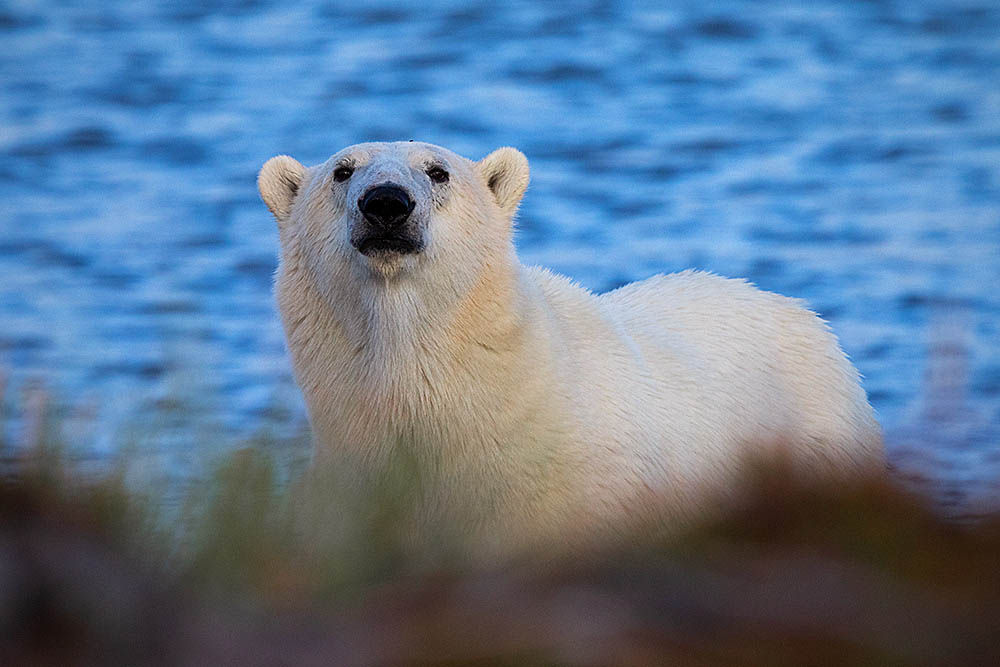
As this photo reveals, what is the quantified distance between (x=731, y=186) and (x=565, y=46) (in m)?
8.08

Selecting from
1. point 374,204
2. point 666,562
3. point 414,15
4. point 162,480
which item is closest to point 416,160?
point 374,204

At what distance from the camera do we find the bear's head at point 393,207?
5.85m

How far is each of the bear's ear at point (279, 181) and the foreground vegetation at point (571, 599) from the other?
12.1 ft

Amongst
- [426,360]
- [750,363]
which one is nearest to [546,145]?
[750,363]

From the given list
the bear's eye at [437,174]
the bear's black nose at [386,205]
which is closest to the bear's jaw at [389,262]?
the bear's black nose at [386,205]

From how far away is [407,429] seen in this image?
595 centimetres

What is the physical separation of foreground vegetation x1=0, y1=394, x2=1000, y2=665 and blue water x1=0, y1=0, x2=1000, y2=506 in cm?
284

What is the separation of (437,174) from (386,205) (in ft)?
1.65

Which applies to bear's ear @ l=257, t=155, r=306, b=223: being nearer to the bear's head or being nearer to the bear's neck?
the bear's head

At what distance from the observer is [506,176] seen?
21.6 ft

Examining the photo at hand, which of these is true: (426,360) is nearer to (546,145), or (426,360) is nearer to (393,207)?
(393,207)

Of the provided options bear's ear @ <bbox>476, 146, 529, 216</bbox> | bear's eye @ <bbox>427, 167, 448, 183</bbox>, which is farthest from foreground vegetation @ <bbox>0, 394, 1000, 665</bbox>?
bear's ear @ <bbox>476, 146, 529, 216</bbox>

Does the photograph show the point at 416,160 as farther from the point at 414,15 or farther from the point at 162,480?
the point at 414,15

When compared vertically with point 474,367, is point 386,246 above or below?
above
